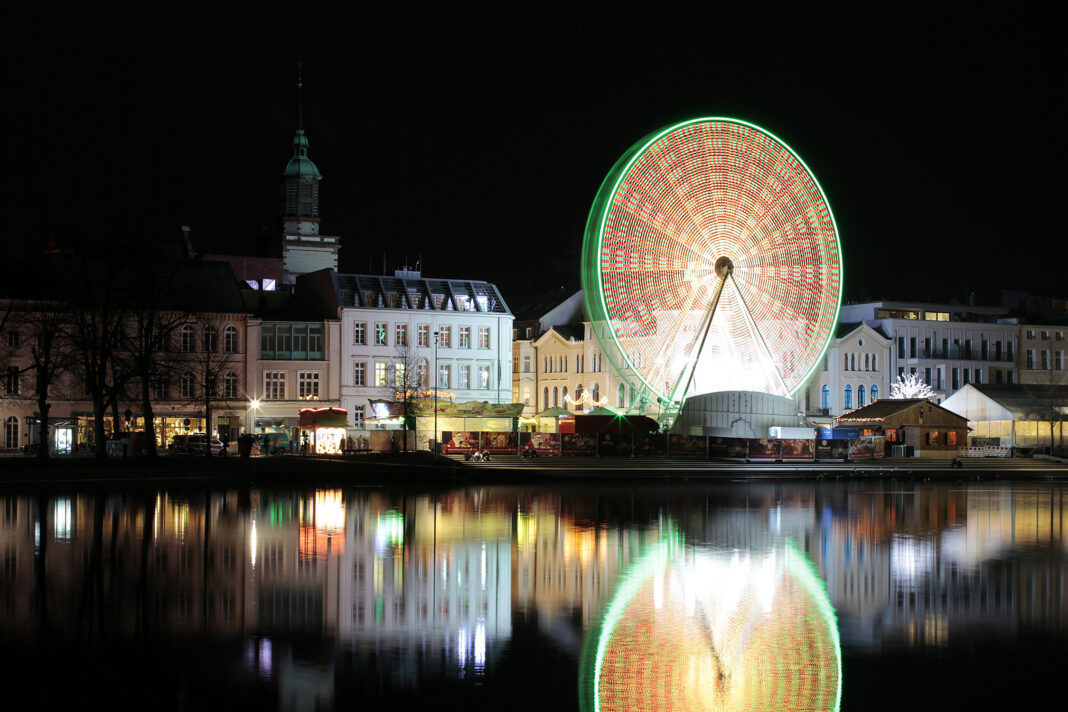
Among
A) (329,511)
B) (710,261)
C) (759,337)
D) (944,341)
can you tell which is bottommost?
(329,511)

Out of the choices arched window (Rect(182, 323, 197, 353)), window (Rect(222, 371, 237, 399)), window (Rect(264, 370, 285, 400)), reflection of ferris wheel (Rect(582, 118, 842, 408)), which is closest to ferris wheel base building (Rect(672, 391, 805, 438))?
reflection of ferris wheel (Rect(582, 118, 842, 408))

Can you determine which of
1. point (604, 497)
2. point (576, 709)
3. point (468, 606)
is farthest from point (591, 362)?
point (576, 709)

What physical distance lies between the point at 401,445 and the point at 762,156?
25.6 m

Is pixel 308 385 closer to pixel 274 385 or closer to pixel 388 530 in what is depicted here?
pixel 274 385

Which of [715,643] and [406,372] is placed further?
[406,372]

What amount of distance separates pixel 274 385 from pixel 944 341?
201 ft

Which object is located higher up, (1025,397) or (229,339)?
(229,339)

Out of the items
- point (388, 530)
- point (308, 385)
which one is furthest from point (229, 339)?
point (388, 530)

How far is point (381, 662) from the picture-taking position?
16.6m

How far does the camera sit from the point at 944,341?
368ft

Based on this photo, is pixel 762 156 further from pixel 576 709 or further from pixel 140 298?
pixel 576 709

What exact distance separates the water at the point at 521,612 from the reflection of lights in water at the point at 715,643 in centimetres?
5

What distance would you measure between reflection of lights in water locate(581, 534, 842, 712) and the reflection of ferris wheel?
125 ft

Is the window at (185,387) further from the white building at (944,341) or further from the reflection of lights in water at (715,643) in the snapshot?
the white building at (944,341)
